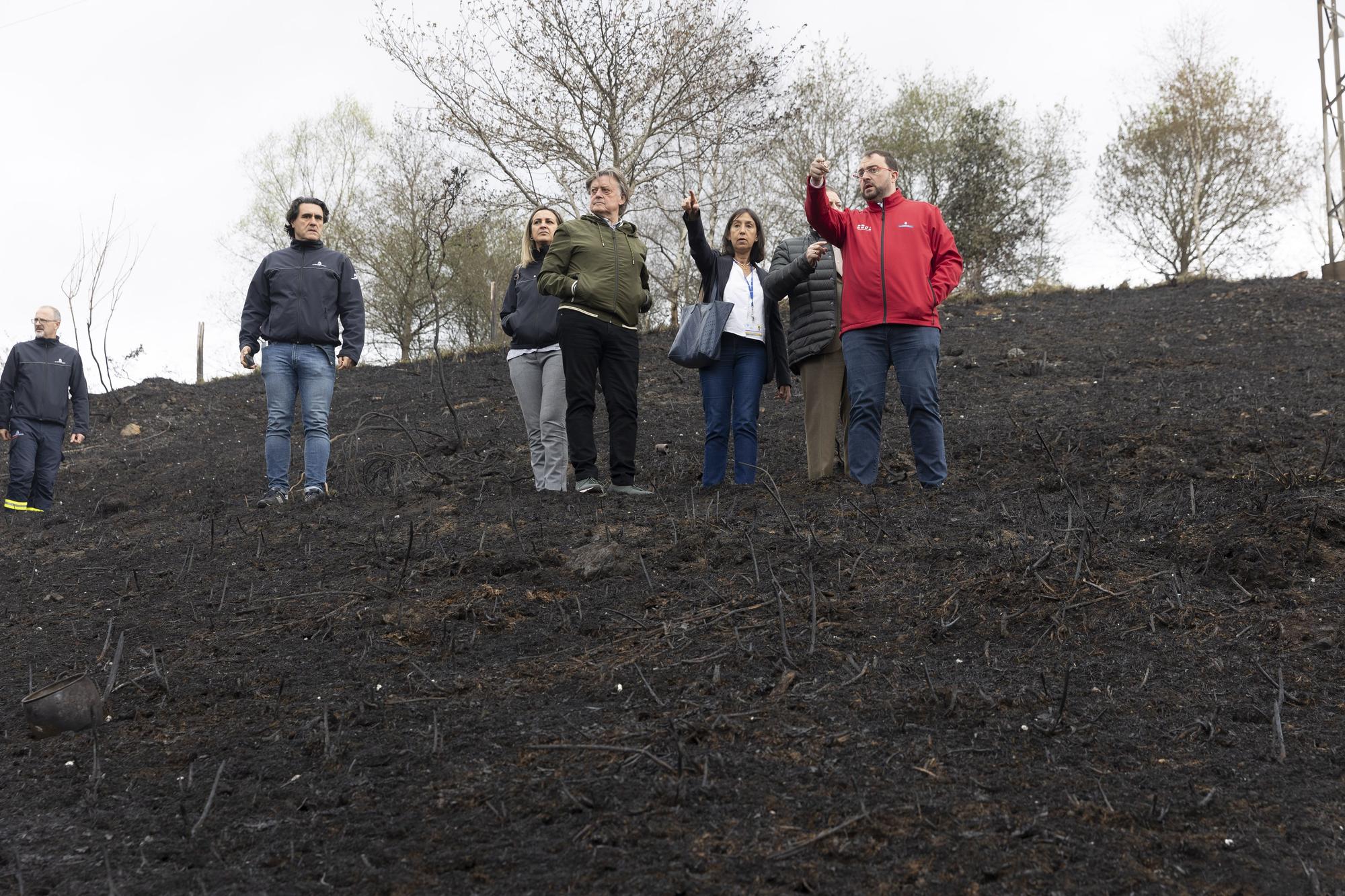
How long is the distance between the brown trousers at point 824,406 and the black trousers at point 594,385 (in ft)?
3.12

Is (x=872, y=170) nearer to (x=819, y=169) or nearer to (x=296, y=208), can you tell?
(x=819, y=169)

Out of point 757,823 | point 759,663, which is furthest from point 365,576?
point 757,823

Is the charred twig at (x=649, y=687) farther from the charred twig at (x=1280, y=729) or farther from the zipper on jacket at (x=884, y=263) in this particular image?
the zipper on jacket at (x=884, y=263)

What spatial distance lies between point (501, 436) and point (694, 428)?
156 cm

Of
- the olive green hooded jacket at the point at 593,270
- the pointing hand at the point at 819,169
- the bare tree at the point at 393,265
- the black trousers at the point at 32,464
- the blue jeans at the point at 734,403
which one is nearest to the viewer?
the pointing hand at the point at 819,169

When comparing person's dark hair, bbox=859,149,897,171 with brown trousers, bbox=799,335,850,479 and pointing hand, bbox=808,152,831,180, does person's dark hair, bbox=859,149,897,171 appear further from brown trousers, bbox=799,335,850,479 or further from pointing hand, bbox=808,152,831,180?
brown trousers, bbox=799,335,850,479

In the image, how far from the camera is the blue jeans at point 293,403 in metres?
6.02

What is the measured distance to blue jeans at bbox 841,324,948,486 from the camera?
5070 mm

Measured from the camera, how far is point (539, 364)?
5.92m

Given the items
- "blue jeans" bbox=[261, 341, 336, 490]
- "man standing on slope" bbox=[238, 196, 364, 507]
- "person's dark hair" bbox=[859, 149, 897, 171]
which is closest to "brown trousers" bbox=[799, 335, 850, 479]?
"person's dark hair" bbox=[859, 149, 897, 171]

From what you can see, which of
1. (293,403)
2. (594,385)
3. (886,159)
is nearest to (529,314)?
(594,385)

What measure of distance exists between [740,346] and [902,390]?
3.04 feet

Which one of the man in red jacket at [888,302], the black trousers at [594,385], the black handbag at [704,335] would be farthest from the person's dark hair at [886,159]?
the black trousers at [594,385]

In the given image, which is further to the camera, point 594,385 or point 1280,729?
point 594,385
